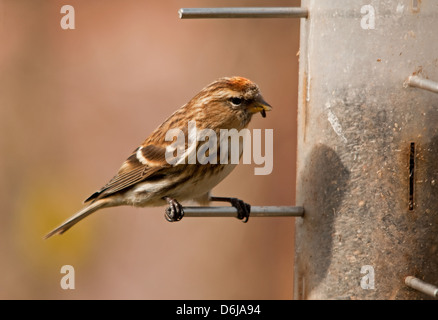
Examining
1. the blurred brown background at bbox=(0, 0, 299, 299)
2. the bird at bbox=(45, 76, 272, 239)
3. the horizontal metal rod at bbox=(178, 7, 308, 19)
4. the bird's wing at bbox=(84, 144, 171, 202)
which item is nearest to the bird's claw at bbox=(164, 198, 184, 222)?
the bird at bbox=(45, 76, 272, 239)

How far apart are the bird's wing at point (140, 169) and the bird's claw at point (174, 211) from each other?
19cm

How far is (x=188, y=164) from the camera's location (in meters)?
4.81

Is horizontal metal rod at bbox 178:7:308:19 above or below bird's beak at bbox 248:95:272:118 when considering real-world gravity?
above

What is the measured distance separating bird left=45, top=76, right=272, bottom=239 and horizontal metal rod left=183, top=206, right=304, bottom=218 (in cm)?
Answer: 8

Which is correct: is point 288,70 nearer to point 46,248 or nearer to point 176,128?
point 46,248

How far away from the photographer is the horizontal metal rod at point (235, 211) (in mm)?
4520

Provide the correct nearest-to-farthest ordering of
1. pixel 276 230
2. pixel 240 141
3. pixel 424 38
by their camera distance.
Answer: pixel 424 38
pixel 240 141
pixel 276 230

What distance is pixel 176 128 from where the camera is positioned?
504cm

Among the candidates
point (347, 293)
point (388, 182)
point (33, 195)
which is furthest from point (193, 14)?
point (33, 195)

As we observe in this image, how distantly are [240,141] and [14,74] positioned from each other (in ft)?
12.6

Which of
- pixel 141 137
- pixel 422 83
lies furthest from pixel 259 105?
pixel 141 137

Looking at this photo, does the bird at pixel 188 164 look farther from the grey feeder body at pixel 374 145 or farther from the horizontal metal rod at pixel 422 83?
the horizontal metal rod at pixel 422 83

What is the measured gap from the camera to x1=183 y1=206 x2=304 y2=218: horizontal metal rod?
4520mm

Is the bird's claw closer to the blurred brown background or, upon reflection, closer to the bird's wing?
the bird's wing
